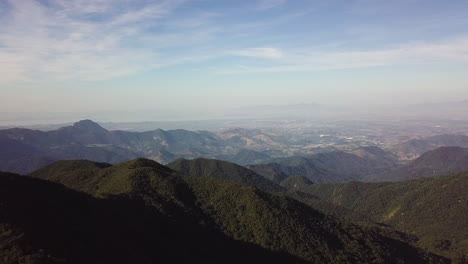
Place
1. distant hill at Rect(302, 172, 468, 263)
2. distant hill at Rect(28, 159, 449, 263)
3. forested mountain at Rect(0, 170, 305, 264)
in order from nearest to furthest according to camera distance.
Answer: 1. forested mountain at Rect(0, 170, 305, 264)
2. distant hill at Rect(28, 159, 449, 263)
3. distant hill at Rect(302, 172, 468, 263)

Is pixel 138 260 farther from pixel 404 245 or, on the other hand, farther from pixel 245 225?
pixel 404 245

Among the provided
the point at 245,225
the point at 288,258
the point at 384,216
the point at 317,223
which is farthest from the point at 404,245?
the point at 384,216

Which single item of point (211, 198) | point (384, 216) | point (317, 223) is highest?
point (211, 198)

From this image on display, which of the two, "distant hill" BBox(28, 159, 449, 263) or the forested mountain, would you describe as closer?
the forested mountain

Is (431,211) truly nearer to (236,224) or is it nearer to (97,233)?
(236,224)

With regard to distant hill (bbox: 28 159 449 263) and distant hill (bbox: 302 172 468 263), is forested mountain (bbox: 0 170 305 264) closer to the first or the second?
distant hill (bbox: 28 159 449 263)

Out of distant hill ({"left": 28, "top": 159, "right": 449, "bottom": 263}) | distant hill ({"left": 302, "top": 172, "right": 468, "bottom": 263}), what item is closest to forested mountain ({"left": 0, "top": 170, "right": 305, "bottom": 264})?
distant hill ({"left": 28, "top": 159, "right": 449, "bottom": 263})

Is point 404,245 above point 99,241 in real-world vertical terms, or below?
below
